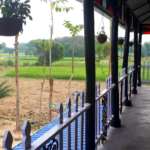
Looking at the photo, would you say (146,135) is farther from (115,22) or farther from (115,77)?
(115,22)

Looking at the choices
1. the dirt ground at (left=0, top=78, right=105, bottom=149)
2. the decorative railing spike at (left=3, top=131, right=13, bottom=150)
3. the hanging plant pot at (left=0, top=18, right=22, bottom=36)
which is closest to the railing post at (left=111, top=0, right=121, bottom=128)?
the hanging plant pot at (left=0, top=18, right=22, bottom=36)

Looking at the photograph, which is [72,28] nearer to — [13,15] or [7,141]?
[13,15]

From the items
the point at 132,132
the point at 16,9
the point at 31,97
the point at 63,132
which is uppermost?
the point at 16,9

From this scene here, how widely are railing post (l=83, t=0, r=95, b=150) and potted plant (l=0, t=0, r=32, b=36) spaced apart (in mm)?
1056

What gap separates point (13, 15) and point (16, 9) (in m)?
0.08

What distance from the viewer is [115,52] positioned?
578 cm

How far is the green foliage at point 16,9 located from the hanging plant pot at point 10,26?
99mm

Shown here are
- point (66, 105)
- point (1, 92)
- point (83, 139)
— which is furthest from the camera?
point (1, 92)

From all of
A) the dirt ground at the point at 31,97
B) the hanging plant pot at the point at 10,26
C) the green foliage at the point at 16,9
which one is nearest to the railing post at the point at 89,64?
the green foliage at the point at 16,9

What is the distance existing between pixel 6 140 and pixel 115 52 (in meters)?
4.34

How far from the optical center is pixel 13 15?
7.46ft

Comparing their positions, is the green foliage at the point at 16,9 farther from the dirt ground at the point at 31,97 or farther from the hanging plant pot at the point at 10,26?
the dirt ground at the point at 31,97

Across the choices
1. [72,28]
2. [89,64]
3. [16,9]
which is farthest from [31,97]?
[16,9]

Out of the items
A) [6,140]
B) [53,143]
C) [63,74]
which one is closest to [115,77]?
[53,143]
